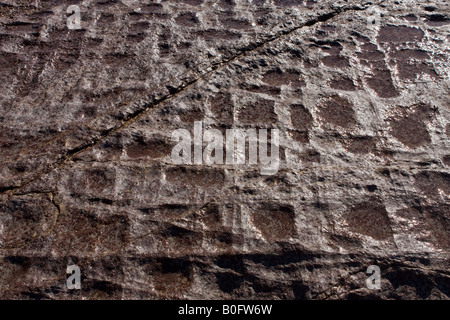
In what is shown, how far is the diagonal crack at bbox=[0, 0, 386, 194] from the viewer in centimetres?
129

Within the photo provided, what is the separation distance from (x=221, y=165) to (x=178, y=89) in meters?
0.39

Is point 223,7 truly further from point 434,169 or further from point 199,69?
point 434,169

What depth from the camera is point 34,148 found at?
1.33 metres

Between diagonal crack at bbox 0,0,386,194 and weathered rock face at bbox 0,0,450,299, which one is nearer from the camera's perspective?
weathered rock face at bbox 0,0,450,299

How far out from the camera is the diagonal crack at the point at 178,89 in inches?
51.0

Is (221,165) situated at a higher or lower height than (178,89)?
lower

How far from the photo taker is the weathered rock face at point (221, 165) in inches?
43.4

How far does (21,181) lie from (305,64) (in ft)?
3.55

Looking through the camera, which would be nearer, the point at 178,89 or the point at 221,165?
the point at 221,165

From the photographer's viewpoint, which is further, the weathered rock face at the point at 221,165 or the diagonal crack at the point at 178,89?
the diagonal crack at the point at 178,89

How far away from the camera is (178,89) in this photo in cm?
156
